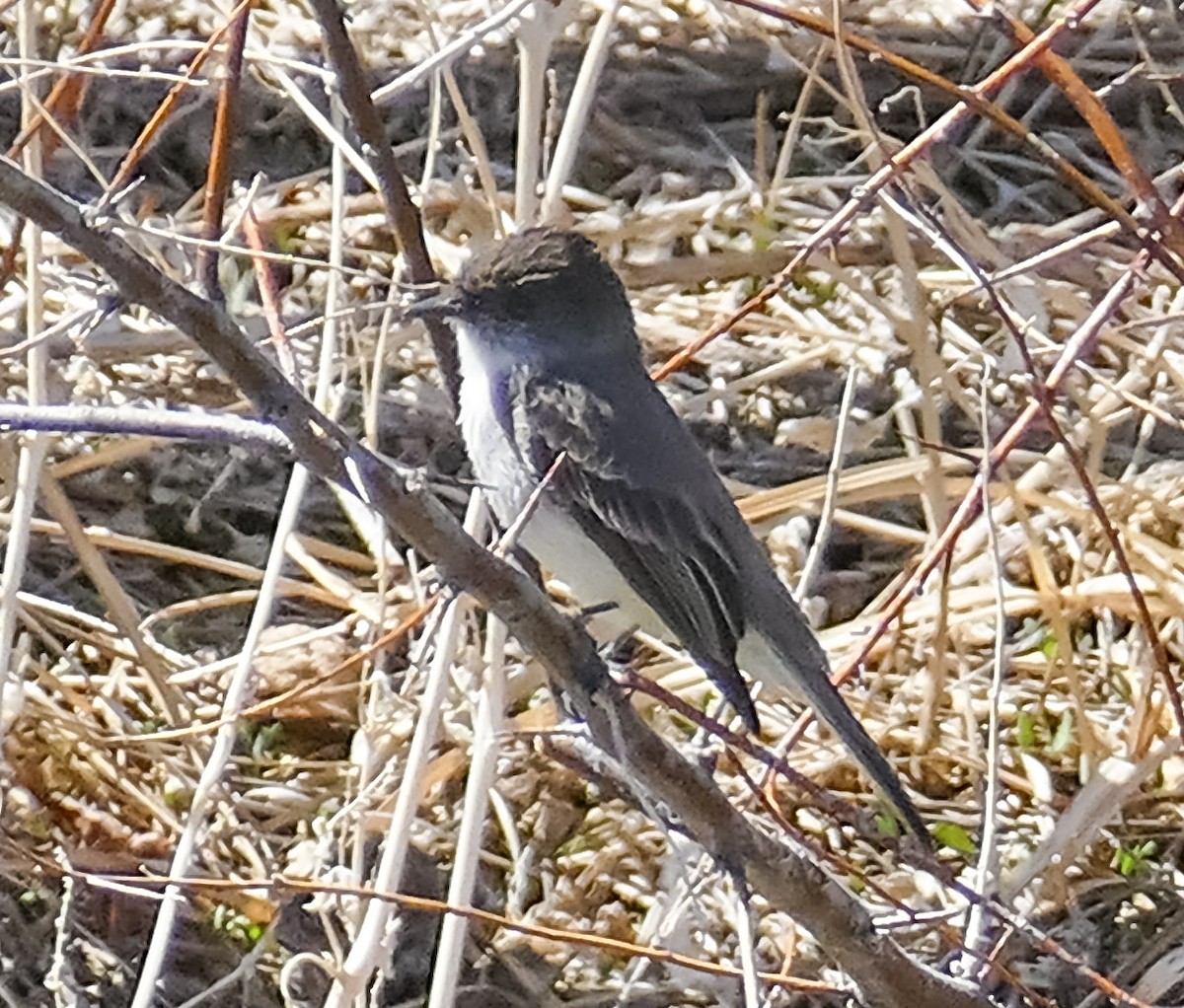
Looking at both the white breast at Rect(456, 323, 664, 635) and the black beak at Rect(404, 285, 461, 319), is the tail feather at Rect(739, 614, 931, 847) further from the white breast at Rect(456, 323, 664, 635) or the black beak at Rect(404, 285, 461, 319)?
the black beak at Rect(404, 285, 461, 319)

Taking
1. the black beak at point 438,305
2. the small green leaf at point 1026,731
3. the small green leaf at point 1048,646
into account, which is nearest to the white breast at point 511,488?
the black beak at point 438,305

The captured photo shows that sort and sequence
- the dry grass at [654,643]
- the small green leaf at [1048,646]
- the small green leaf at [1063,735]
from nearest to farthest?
the dry grass at [654,643], the small green leaf at [1063,735], the small green leaf at [1048,646]

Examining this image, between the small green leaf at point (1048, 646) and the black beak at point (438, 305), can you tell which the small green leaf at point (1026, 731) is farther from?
the black beak at point (438, 305)

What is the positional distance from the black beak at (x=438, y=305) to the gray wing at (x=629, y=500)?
0.16 meters

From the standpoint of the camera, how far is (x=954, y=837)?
9.98ft

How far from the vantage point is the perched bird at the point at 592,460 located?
7.80 feet

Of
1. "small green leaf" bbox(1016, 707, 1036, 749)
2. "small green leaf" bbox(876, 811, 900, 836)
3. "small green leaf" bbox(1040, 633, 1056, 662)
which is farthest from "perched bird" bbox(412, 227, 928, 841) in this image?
"small green leaf" bbox(1040, 633, 1056, 662)

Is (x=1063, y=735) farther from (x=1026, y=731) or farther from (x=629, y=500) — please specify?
(x=629, y=500)

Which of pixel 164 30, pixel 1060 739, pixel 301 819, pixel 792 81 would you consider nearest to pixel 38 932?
pixel 301 819

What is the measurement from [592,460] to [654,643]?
26.4 inches

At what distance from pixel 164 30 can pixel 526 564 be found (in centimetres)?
271

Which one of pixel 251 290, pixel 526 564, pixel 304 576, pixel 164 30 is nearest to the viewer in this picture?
pixel 526 564

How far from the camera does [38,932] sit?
305 cm

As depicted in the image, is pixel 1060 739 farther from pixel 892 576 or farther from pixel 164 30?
pixel 164 30
